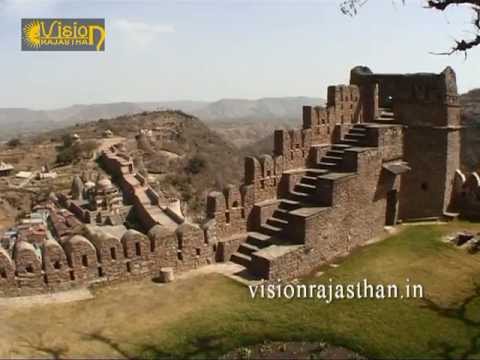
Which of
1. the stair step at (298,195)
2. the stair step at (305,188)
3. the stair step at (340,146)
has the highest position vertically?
the stair step at (340,146)

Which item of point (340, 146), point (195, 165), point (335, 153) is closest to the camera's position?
point (335, 153)

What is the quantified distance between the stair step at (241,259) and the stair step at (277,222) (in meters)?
1.22

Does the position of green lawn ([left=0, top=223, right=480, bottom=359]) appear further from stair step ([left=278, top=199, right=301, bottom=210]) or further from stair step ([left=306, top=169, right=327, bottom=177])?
stair step ([left=306, top=169, right=327, bottom=177])

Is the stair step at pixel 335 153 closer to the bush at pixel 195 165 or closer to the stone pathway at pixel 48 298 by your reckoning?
the stone pathway at pixel 48 298

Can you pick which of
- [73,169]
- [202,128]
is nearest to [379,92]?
[73,169]

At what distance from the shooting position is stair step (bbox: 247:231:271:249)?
11.5m

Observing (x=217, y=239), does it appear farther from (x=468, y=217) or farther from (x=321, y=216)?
(x=468, y=217)

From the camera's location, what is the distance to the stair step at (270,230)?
463 inches

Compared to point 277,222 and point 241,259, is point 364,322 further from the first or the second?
point 277,222

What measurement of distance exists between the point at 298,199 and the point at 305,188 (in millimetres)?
441

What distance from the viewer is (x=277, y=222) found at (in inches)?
478

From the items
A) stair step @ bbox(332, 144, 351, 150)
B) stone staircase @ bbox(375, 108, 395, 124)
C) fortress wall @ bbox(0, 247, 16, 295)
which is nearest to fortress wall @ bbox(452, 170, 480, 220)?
stone staircase @ bbox(375, 108, 395, 124)

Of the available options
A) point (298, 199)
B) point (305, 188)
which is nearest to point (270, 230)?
point (298, 199)

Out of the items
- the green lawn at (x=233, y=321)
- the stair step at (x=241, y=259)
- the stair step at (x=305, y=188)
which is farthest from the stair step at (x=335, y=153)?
the stair step at (x=241, y=259)
